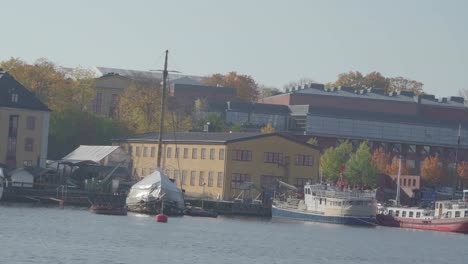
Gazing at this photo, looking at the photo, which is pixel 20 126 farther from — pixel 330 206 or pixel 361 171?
pixel 361 171

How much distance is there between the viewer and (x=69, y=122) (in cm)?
16062

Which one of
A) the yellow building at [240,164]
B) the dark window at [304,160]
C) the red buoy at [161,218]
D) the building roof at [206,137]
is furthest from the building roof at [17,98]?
the red buoy at [161,218]

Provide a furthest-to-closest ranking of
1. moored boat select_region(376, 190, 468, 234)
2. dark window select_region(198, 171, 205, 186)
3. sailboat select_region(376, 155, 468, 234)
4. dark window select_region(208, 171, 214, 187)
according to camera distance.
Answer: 1. dark window select_region(198, 171, 205, 186)
2. dark window select_region(208, 171, 214, 187)
3. sailboat select_region(376, 155, 468, 234)
4. moored boat select_region(376, 190, 468, 234)

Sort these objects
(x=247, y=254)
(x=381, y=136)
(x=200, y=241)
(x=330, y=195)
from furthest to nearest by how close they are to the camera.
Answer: (x=381, y=136), (x=330, y=195), (x=200, y=241), (x=247, y=254)

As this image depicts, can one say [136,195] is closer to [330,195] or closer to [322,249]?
[330,195]

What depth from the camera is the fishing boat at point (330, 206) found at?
126m

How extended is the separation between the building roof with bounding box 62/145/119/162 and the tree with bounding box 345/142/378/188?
31892 millimetres

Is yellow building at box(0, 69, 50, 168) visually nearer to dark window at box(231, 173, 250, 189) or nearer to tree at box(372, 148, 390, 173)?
dark window at box(231, 173, 250, 189)

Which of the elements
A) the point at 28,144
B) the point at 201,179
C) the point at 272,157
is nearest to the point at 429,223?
the point at 272,157

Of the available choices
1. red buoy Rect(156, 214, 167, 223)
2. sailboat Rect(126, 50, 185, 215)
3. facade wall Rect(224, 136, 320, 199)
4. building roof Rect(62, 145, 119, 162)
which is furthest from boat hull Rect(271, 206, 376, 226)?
red buoy Rect(156, 214, 167, 223)

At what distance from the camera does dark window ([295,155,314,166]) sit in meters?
140

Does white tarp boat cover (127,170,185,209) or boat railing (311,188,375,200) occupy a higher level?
boat railing (311,188,375,200)

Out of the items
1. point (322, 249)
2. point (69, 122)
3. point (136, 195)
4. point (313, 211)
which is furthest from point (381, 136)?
point (322, 249)

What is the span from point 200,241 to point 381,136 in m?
112
